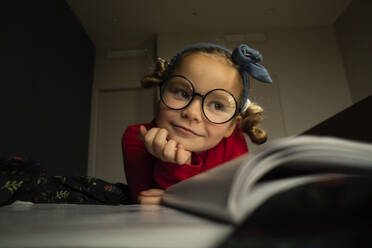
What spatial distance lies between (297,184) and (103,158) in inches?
126

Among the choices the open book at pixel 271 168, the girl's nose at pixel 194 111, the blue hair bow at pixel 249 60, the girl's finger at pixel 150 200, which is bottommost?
the girl's finger at pixel 150 200

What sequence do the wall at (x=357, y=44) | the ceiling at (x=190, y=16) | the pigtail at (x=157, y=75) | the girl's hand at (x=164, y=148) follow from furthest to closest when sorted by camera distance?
the ceiling at (x=190, y=16)
the wall at (x=357, y=44)
the pigtail at (x=157, y=75)
the girl's hand at (x=164, y=148)

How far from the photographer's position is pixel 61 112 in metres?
2.47

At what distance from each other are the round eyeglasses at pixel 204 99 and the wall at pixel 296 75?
2470 millimetres

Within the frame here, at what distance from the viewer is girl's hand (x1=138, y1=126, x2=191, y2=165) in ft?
1.93

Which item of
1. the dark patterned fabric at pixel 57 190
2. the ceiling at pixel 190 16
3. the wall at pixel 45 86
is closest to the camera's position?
the dark patterned fabric at pixel 57 190

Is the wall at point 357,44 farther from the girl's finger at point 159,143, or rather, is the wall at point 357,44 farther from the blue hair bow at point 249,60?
the girl's finger at point 159,143

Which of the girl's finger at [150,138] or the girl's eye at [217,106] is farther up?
the girl's eye at [217,106]

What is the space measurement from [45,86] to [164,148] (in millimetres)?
2060

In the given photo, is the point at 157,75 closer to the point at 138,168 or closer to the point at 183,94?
the point at 183,94

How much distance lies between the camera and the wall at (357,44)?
273 centimetres

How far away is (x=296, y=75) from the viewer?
326cm

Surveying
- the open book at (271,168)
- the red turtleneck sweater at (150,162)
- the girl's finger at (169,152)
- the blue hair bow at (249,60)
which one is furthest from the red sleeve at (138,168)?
the open book at (271,168)

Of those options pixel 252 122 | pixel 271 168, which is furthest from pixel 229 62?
pixel 271 168
